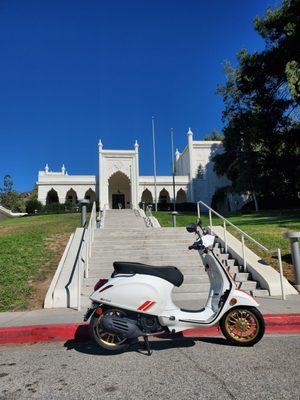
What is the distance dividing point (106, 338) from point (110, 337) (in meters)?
0.05

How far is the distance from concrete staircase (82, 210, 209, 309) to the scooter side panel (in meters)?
2.25

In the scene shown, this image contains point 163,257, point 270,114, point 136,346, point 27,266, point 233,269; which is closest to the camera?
point 136,346

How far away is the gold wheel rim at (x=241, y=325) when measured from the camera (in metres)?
4.54

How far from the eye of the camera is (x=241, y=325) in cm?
458

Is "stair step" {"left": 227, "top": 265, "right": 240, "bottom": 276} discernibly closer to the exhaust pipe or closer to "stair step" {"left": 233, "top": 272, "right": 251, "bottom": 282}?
"stair step" {"left": 233, "top": 272, "right": 251, "bottom": 282}

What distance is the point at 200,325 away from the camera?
14.5 ft

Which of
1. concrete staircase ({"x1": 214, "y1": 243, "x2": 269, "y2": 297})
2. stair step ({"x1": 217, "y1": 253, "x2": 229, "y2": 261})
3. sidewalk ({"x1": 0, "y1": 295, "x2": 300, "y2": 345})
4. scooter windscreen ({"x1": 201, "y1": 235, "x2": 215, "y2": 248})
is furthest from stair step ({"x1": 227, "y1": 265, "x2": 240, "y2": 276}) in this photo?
scooter windscreen ({"x1": 201, "y1": 235, "x2": 215, "y2": 248})

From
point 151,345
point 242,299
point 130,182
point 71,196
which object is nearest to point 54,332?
point 151,345

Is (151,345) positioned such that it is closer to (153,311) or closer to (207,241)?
(153,311)

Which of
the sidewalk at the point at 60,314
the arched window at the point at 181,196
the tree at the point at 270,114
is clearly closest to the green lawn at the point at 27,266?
the sidewalk at the point at 60,314

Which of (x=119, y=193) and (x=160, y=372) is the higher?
(x=119, y=193)

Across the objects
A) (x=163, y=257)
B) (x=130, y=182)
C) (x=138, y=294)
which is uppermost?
(x=130, y=182)

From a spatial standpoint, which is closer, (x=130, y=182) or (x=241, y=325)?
(x=241, y=325)

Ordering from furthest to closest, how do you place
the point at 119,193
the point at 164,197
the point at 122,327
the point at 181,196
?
the point at 164,197, the point at 181,196, the point at 119,193, the point at 122,327
